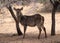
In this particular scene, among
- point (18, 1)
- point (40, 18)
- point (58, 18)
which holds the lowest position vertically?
point (58, 18)

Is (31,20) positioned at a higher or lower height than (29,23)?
higher

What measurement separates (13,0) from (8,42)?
2.32 meters

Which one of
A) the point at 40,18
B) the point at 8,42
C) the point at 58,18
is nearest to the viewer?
the point at 8,42

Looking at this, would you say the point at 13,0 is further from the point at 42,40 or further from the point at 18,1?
the point at 42,40

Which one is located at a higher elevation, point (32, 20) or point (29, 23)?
point (32, 20)


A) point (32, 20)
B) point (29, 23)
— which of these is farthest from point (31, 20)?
point (29, 23)

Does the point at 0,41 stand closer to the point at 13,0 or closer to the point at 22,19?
the point at 22,19

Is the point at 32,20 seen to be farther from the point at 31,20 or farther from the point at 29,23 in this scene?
the point at 29,23

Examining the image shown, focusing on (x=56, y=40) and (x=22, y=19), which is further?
(x=22, y=19)

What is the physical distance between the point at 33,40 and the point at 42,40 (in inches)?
19.1

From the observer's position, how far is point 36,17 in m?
13.8

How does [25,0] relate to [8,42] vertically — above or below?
above

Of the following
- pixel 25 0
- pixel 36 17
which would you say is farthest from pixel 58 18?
pixel 25 0

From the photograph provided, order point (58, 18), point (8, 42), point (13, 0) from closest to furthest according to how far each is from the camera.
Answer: point (13, 0) < point (8, 42) < point (58, 18)
